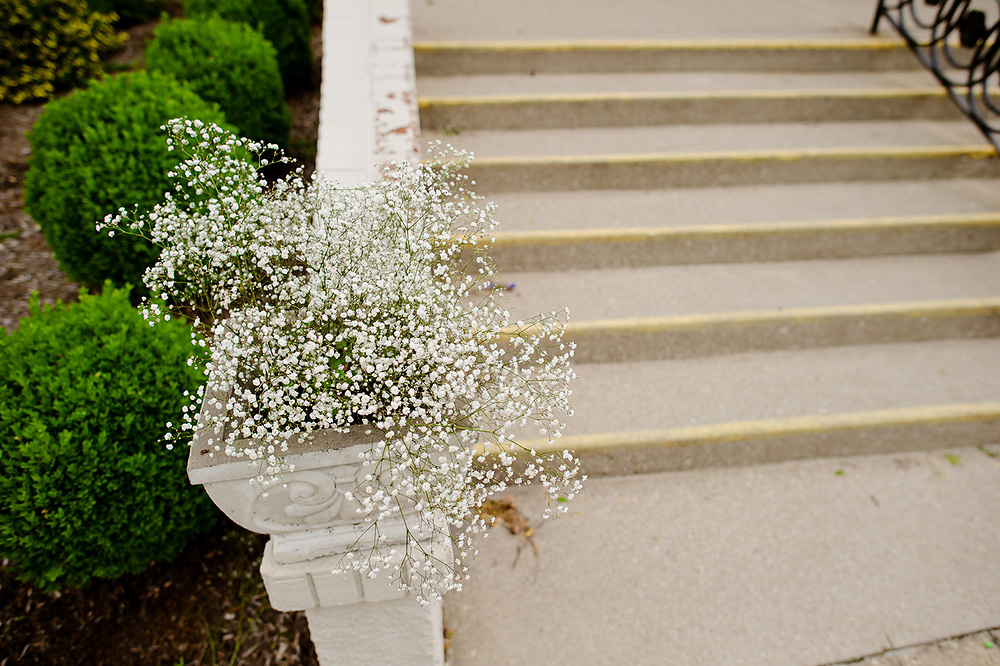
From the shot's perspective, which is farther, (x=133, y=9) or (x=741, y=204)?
(x=133, y=9)

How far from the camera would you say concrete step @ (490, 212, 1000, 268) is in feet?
11.1

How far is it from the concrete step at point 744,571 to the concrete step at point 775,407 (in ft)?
0.43

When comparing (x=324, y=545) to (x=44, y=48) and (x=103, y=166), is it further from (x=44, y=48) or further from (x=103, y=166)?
(x=44, y=48)

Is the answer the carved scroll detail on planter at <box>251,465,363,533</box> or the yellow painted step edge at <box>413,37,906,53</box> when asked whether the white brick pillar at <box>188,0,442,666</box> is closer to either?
the carved scroll detail on planter at <box>251,465,363,533</box>

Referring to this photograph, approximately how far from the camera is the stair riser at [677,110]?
157 inches

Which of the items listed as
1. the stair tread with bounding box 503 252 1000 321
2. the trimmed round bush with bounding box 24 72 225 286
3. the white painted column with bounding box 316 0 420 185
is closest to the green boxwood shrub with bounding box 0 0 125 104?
the trimmed round bush with bounding box 24 72 225 286

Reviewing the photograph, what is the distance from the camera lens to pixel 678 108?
13.7 ft

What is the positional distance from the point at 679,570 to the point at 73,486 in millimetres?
2348

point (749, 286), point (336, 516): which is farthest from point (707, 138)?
point (336, 516)

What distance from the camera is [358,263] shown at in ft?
5.68

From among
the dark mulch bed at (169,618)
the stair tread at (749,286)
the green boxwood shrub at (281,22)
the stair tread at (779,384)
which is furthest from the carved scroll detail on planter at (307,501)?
the green boxwood shrub at (281,22)

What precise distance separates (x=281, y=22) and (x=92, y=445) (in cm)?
391

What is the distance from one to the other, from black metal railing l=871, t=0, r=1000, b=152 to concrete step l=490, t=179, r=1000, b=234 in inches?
18.9

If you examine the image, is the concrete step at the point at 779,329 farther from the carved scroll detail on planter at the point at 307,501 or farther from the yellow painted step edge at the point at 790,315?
the carved scroll detail on planter at the point at 307,501
